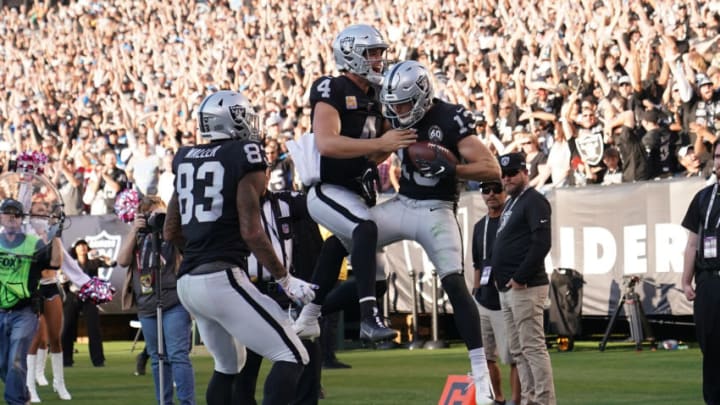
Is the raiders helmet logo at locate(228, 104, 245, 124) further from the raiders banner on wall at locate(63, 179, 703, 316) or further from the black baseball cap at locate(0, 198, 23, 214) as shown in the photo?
the raiders banner on wall at locate(63, 179, 703, 316)

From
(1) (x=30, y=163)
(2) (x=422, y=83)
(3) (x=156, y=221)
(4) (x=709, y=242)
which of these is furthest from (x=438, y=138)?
(1) (x=30, y=163)

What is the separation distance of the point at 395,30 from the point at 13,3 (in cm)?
2306

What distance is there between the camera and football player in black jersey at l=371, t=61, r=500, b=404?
8.83 meters

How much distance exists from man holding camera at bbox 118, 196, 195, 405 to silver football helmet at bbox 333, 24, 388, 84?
2598 millimetres

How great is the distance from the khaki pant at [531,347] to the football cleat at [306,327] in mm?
2768

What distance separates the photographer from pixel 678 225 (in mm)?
18656

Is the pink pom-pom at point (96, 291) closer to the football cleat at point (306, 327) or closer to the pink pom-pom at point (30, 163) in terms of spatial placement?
the pink pom-pom at point (30, 163)

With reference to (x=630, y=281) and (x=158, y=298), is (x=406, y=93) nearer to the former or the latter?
(x=158, y=298)

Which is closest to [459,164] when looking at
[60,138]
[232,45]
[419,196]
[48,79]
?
[419,196]

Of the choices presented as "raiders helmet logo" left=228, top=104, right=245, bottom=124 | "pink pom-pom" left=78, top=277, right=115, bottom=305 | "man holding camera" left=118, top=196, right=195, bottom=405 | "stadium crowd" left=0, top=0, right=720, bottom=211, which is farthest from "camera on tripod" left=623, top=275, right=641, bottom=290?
"raiders helmet logo" left=228, top=104, right=245, bottom=124

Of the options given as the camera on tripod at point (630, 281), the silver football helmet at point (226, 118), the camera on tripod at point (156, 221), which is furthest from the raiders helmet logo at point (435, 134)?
the camera on tripod at point (630, 281)

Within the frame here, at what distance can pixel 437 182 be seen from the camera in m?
9.05

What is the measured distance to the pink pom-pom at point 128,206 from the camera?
41.5 ft

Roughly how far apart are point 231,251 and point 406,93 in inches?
58.5
